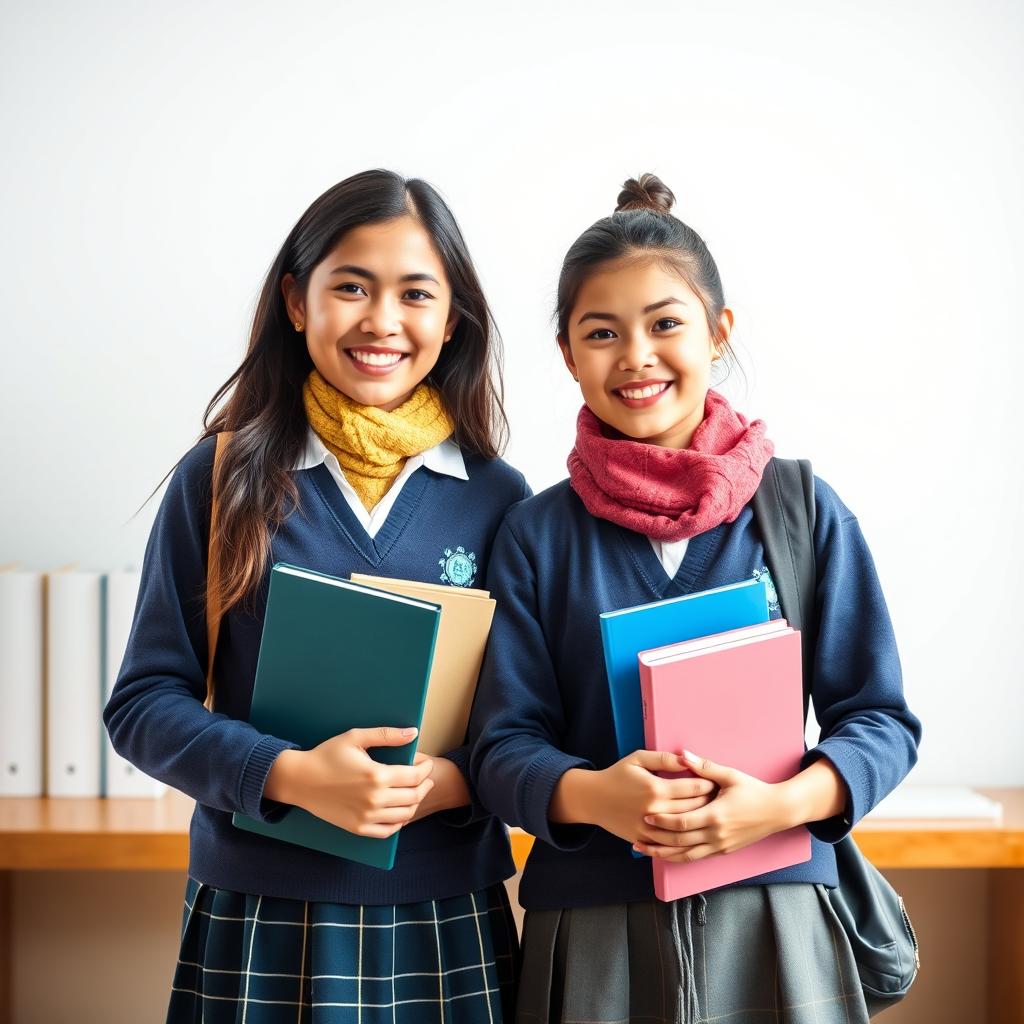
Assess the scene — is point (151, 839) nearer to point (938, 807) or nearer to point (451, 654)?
point (451, 654)

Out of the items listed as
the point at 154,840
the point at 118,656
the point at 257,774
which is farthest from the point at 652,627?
the point at 118,656

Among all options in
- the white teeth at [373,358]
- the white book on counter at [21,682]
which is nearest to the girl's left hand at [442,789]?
the white teeth at [373,358]

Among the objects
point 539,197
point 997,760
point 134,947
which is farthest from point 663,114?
point 134,947

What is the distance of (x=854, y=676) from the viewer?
115 centimetres

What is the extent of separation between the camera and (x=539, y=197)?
2.07 metres

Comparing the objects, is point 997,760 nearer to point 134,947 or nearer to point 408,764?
point 408,764

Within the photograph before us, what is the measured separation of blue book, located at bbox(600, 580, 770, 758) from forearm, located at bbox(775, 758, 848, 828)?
0.14 metres

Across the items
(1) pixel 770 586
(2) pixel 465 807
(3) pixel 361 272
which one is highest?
(3) pixel 361 272

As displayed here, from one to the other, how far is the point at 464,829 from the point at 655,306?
584 millimetres

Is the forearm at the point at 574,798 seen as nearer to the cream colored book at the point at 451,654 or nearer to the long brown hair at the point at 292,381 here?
the cream colored book at the point at 451,654

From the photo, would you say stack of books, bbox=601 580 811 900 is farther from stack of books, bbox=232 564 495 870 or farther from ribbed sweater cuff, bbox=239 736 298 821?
ribbed sweater cuff, bbox=239 736 298 821

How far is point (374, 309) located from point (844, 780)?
2.22ft

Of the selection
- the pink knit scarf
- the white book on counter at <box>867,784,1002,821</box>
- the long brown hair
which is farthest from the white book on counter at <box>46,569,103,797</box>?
the white book on counter at <box>867,784,1002,821</box>

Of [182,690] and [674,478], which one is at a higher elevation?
[674,478]
